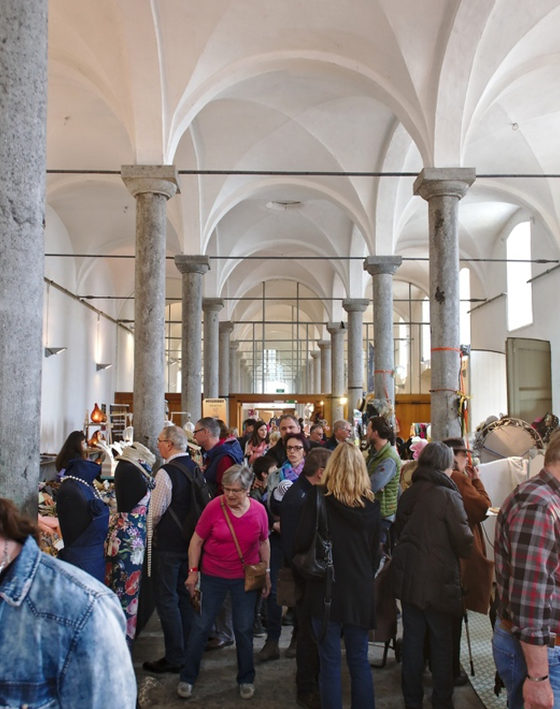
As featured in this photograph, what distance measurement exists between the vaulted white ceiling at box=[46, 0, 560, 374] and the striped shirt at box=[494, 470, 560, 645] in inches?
315

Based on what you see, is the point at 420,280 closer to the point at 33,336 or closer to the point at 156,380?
the point at 156,380

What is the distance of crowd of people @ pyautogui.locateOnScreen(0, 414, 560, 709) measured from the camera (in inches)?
88.5

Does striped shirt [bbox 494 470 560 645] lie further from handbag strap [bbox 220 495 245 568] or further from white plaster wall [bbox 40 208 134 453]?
white plaster wall [bbox 40 208 134 453]

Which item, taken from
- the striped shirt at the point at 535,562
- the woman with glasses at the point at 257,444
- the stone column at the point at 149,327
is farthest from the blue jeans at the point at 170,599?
the stone column at the point at 149,327

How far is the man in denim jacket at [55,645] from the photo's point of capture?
125cm

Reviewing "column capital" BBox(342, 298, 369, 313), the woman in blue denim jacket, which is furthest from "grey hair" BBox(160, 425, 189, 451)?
"column capital" BBox(342, 298, 369, 313)

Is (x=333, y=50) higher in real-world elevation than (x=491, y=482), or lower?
higher

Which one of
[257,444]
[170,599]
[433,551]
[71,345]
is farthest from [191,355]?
[433,551]

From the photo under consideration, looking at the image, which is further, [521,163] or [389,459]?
[521,163]

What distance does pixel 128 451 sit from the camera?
13.4ft

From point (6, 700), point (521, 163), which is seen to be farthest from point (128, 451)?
point (521, 163)

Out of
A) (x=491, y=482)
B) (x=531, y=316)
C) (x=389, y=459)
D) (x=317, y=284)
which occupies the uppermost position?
(x=317, y=284)

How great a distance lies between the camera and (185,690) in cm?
383

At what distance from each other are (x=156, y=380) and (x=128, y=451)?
4.29 meters
